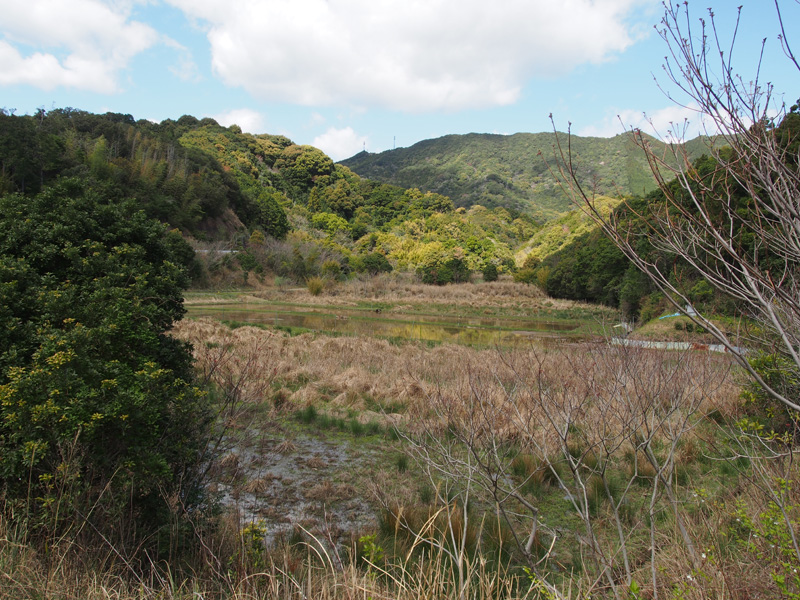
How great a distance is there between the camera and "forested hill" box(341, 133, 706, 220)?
10475 centimetres

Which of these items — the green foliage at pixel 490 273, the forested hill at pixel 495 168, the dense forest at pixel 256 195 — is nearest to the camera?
the dense forest at pixel 256 195

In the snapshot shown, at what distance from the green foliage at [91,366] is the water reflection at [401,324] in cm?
1499

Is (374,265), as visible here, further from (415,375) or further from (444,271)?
(415,375)

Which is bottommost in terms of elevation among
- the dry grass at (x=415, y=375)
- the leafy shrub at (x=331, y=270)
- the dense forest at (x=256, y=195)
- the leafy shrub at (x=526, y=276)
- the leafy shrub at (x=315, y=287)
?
the dry grass at (x=415, y=375)

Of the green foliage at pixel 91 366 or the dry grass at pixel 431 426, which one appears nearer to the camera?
the dry grass at pixel 431 426

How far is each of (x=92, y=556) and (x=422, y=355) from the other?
34.0ft

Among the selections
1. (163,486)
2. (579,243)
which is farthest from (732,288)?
(579,243)

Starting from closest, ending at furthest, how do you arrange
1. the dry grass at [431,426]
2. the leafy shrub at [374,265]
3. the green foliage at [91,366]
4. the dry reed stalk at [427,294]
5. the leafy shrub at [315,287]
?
the dry grass at [431,426] → the green foliage at [91,366] → the dry reed stalk at [427,294] → the leafy shrub at [315,287] → the leafy shrub at [374,265]

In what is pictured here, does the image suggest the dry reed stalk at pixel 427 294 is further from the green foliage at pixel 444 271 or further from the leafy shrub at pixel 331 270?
the leafy shrub at pixel 331 270

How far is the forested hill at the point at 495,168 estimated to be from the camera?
344ft

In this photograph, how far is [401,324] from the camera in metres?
25.4

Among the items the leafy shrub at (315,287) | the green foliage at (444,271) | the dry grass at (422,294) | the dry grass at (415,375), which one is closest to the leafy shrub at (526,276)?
the dry grass at (422,294)

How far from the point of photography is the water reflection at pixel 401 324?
21.0 metres

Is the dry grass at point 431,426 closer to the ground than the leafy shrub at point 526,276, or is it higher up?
closer to the ground
